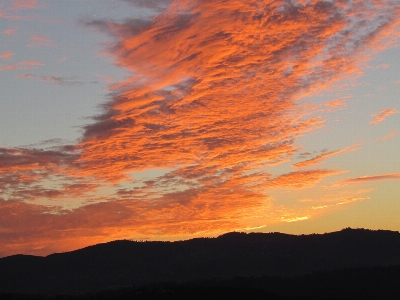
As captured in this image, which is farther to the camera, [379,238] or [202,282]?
[379,238]

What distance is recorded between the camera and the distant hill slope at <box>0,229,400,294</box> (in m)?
62.2

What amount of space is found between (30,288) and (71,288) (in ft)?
15.7

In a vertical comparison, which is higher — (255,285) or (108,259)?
(108,259)

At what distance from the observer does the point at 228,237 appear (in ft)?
243

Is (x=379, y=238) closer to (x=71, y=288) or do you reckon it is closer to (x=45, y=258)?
(x=71, y=288)

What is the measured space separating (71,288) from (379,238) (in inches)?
1469

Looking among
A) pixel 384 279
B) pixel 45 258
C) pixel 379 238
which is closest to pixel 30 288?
pixel 45 258

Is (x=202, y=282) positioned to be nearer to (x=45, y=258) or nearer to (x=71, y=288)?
(x=71, y=288)

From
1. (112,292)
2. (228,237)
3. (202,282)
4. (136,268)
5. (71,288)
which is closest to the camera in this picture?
(112,292)

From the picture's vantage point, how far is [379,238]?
67.8m

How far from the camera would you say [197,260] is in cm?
6744

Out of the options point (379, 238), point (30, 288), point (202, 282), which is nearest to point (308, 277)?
point (202, 282)

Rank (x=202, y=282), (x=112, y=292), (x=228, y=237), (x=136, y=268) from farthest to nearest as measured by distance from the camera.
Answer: (x=228, y=237) < (x=136, y=268) < (x=202, y=282) < (x=112, y=292)

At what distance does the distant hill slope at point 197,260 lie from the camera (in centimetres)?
6216
